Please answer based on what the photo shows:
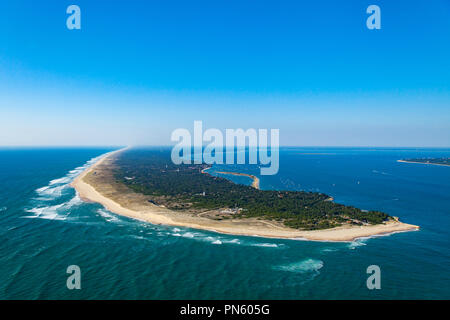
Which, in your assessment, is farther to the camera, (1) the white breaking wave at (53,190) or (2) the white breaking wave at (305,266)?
(1) the white breaking wave at (53,190)

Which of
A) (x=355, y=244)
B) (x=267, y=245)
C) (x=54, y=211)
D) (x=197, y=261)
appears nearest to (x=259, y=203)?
(x=267, y=245)

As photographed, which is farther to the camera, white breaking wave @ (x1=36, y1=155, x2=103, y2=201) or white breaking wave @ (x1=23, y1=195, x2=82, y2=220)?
white breaking wave @ (x1=36, y1=155, x2=103, y2=201)

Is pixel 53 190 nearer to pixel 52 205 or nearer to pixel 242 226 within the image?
pixel 52 205

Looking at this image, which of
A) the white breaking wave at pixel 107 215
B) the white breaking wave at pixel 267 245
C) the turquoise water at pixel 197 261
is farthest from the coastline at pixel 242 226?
the white breaking wave at pixel 267 245

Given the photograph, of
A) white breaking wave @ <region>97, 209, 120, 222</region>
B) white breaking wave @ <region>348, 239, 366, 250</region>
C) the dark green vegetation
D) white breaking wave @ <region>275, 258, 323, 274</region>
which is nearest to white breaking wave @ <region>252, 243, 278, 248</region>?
white breaking wave @ <region>275, 258, 323, 274</region>

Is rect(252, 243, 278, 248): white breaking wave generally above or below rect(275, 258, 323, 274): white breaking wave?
above

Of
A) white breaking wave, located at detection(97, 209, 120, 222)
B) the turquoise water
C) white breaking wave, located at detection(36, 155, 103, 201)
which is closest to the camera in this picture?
the turquoise water

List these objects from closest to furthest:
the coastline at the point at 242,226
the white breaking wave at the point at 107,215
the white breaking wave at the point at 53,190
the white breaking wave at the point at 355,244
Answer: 1. the white breaking wave at the point at 355,244
2. the coastline at the point at 242,226
3. the white breaking wave at the point at 107,215
4. the white breaking wave at the point at 53,190

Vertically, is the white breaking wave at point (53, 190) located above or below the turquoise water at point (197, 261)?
above

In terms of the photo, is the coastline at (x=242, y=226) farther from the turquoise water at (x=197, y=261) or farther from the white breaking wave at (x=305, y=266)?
the white breaking wave at (x=305, y=266)

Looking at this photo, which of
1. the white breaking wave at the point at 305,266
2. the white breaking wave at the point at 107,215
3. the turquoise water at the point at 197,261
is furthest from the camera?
the white breaking wave at the point at 107,215

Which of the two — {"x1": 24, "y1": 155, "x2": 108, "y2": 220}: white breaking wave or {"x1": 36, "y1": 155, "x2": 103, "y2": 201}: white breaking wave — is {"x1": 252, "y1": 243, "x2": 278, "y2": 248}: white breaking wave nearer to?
{"x1": 24, "y1": 155, "x2": 108, "y2": 220}: white breaking wave

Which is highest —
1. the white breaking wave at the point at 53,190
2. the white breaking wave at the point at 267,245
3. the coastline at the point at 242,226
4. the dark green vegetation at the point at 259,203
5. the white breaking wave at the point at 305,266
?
the white breaking wave at the point at 53,190
